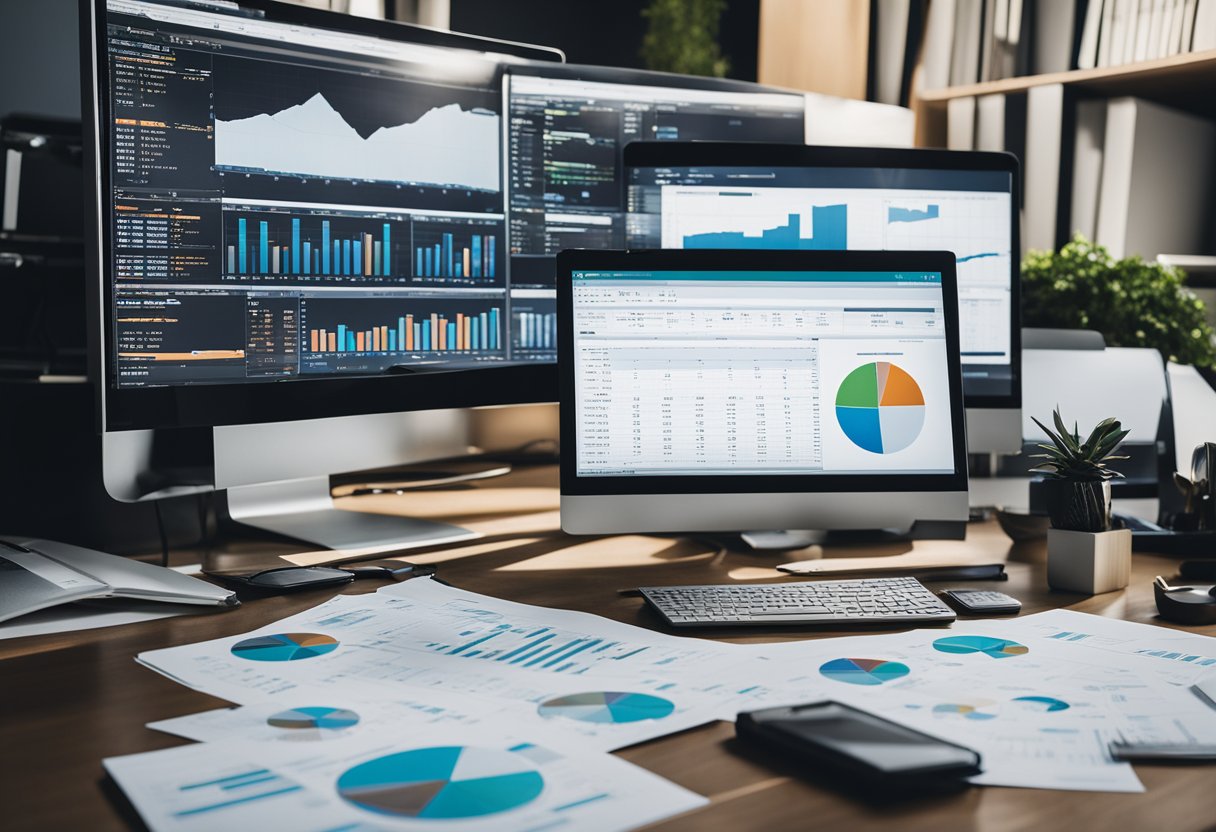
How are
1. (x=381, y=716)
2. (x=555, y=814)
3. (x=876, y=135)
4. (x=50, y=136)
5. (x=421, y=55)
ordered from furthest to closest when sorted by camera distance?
(x=876, y=135) → (x=50, y=136) → (x=421, y=55) → (x=381, y=716) → (x=555, y=814)

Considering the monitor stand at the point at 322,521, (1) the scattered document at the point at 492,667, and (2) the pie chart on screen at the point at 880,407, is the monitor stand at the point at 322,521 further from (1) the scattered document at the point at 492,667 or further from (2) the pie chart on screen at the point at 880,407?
(2) the pie chart on screen at the point at 880,407

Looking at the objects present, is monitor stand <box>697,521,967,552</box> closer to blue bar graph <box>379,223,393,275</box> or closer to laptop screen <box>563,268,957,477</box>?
laptop screen <box>563,268,957,477</box>

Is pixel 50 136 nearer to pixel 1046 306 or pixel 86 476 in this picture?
pixel 86 476

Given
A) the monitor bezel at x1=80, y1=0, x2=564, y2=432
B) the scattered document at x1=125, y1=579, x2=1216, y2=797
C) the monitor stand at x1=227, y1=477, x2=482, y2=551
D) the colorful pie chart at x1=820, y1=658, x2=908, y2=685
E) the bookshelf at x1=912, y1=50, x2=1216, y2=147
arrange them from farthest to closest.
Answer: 1. the bookshelf at x1=912, y1=50, x2=1216, y2=147
2. the monitor stand at x1=227, y1=477, x2=482, y2=551
3. the monitor bezel at x1=80, y1=0, x2=564, y2=432
4. the colorful pie chart at x1=820, y1=658, x2=908, y2=685
5. the scattered document at x1=125, y1=579, x2=1216, y2=797

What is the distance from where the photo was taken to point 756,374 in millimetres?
1164

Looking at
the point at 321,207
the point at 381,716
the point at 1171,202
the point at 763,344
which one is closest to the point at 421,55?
the point at 321,207

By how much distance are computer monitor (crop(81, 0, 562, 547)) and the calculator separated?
0.59 meters

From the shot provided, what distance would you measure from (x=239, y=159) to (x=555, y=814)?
2.75 feet

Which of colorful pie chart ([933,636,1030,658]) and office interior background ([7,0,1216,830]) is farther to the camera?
colorful pie chart ([933,636,1030,658])

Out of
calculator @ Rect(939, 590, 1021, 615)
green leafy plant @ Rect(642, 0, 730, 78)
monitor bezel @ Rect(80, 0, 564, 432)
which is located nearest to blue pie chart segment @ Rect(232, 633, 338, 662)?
monitor bezel @ Rect(80, 0, 564, 432)

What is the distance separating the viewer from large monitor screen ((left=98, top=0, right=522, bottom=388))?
3.48ft

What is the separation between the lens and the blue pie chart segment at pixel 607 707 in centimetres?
68

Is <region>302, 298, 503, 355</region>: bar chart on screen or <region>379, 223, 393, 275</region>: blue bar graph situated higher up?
<region>379, 223, 393, 275</region>: blue bar graph

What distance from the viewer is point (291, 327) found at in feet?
3.86
